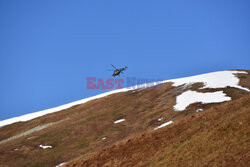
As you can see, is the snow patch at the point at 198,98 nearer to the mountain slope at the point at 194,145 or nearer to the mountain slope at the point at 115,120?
the mountain slope at the point at 115,120

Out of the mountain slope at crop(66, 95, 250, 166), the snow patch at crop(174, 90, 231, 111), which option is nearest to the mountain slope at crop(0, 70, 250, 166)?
the snow patch at crop(174, 90, 231, 111)

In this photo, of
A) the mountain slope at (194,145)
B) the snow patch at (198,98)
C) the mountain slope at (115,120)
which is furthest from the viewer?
the snow patch at (198,98)

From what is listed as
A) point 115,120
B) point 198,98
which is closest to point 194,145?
point 198,98

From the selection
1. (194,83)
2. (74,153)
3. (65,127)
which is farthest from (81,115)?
(194,83)

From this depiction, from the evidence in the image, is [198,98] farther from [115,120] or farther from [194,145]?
[194,145]

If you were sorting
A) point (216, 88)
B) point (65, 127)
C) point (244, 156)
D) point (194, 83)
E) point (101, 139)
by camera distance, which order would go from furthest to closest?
point (194, 83)
point (65, 127)
point (216, 88)
point (101, 139)
point (244, 156)

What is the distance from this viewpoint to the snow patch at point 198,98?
151ft

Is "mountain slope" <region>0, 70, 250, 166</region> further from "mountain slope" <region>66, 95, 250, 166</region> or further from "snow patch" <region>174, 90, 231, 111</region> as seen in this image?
"mountain slope" <region>66, 95, 250, 166</region>

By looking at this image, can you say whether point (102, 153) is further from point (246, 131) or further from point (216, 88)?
point (216, 88)

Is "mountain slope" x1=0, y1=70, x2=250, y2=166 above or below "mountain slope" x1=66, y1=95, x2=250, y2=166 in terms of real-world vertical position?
below

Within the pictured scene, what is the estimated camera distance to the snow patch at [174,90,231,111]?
46.1 m

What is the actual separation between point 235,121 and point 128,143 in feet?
41.4

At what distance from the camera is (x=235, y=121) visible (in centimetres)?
2398

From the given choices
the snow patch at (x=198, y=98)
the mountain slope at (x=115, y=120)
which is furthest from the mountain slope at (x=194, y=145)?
the snow patch at (x=198, y=98)
